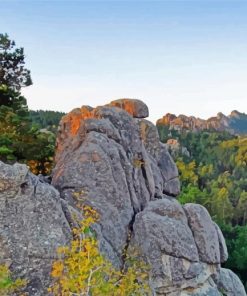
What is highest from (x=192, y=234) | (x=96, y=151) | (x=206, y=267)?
(x=96, y=151)

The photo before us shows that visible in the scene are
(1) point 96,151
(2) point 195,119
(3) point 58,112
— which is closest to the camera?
(1) point 96,151

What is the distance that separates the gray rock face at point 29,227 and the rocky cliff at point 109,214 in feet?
0.09

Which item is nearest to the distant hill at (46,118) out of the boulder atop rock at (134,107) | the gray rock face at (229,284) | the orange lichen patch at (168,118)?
the orange lichen patch at (168,118)

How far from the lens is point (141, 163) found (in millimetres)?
22375

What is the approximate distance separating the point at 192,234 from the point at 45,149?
35.9 feet

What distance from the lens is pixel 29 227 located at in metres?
14.6

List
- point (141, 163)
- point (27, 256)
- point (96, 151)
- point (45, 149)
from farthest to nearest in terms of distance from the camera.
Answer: point (45, 149) < point (141, 163) < point (96, 151) < point (27, 256)

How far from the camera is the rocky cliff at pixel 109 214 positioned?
14500mm

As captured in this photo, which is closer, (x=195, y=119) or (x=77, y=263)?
(x=77, y=263)

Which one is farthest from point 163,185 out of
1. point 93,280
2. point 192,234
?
point 93,280

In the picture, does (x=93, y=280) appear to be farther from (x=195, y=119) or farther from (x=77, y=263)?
(x=195, y=119)

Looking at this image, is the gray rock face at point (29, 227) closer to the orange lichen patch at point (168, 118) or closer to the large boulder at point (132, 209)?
the large boulder at point (132, 209)

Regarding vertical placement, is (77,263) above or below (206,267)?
above

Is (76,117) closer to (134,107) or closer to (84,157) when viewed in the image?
(84,157)
